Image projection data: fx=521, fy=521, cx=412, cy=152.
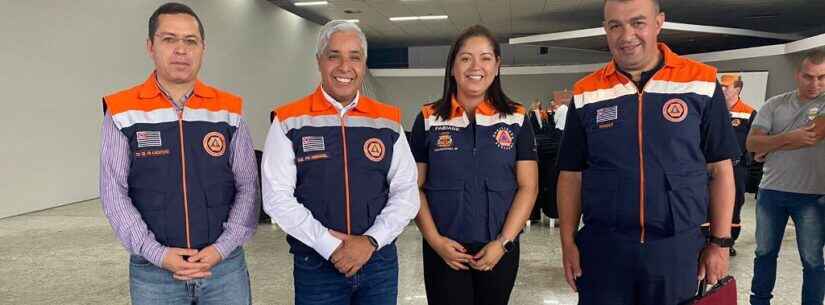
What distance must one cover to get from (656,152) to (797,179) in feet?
5.42

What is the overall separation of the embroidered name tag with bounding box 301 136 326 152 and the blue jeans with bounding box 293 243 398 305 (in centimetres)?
32

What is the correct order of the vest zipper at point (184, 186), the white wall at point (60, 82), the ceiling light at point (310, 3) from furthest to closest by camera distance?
the ceiling light at point (310, 3), the white wall at point (60, 82), the vest zipper at point (184, 186)

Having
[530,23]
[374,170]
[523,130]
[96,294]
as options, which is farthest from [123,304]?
[530,23]

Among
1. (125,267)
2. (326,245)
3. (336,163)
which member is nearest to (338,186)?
(336,163)

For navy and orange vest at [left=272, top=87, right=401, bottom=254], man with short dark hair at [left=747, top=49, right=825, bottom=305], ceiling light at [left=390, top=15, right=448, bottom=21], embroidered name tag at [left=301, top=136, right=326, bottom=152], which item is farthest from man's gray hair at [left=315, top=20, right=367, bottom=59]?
ceiling light at [left=390, top=15, right=448, bottom=21]

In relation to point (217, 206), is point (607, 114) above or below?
above

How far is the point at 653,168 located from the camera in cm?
150

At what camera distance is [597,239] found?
5.29 ft

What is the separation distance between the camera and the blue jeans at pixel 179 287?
4.97 feet

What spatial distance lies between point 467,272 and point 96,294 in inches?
109

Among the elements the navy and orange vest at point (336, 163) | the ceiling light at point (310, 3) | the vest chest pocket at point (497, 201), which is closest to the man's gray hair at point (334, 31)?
the navy and orange vest at point (336, 163)

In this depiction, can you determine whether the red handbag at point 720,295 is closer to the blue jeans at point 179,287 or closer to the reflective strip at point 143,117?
the blue jeans at point 179,287

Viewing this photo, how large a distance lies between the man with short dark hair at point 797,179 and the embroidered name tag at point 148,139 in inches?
108

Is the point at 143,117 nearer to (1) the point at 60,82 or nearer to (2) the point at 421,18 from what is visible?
(1) the point at 60,82
